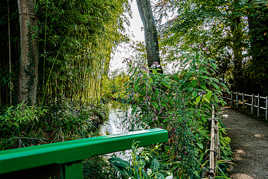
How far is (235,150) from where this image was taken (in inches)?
109

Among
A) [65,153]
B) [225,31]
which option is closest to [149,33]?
[65,153]

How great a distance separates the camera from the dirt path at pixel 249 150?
6.88ft

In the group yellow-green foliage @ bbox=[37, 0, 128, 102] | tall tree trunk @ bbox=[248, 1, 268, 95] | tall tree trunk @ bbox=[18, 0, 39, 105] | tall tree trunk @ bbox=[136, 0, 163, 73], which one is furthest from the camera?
tall tree trunk @ bbox=[248, 1, 268, 95]

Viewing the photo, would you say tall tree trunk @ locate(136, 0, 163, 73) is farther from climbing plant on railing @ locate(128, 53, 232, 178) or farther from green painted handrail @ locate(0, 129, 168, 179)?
green painted handrail @ locate(0, 129, 168, 179)

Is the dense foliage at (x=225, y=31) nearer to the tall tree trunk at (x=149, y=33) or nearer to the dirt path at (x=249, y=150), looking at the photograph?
the tall tree trunk at (x=149, y=33)

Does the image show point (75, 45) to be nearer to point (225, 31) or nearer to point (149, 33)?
point (149, 33)

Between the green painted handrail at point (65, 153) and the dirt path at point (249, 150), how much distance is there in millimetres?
2126

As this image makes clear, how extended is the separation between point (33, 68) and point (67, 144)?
62.2 inches

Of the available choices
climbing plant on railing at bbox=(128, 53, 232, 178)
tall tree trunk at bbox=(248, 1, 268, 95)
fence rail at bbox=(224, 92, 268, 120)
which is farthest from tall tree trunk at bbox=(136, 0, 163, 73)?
fence rail at bbox=(224, 92, 268, 120)

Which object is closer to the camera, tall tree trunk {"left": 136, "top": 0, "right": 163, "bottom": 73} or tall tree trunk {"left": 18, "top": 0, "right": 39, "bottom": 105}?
tall tree trunk {"left": 18, "top": 0, "right": 39, "bottom": 105}

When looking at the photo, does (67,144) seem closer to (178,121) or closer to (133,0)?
(178,121)

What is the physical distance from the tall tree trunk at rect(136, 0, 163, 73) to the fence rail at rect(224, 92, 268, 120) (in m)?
4.06

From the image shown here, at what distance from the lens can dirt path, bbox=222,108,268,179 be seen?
210 centimetres

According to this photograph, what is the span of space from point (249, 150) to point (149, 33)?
265 cm
